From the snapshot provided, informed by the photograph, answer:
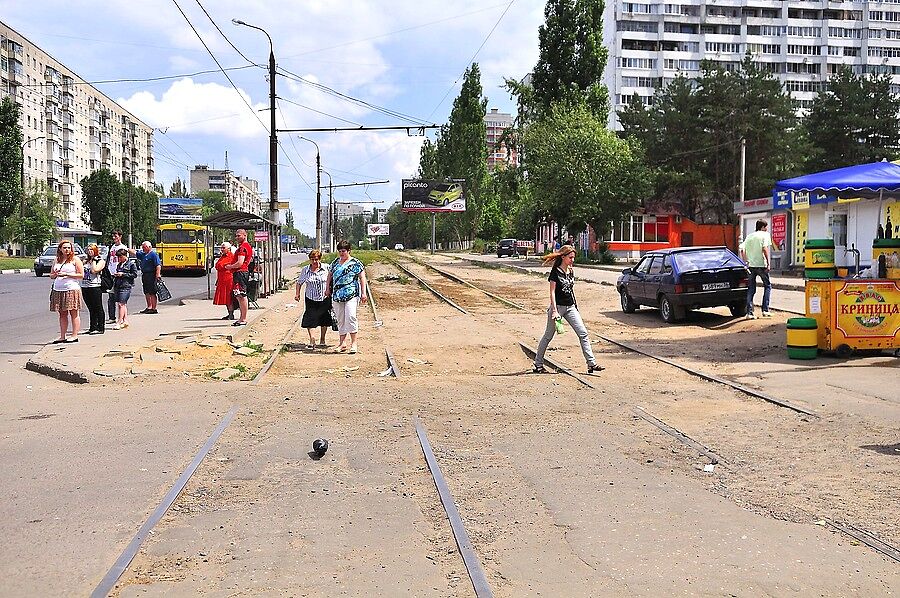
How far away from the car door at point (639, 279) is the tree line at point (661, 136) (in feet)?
99.6

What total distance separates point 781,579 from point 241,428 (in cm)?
508

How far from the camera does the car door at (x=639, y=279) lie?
750 inches

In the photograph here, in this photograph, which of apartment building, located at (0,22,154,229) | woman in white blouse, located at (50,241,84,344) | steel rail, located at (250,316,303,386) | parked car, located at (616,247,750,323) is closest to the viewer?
steel rail, located at (250,316,303,386)

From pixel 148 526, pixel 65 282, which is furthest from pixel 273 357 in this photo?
pixel 148 526

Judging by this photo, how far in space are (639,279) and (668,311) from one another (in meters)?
1.60

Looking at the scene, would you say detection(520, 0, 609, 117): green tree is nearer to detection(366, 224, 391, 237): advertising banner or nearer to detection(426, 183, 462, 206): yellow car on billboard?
detection(426, 183, 462, 206): yellow car on billboard

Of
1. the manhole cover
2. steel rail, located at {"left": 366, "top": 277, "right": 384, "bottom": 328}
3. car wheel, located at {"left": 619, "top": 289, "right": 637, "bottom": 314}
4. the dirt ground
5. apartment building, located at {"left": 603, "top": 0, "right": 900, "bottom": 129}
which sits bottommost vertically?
the dirt ground

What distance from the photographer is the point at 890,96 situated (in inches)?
2463

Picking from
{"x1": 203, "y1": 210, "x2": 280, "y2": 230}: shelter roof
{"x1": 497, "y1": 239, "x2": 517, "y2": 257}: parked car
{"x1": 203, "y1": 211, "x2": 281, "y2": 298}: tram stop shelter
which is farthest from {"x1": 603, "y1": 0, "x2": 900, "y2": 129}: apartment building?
{"x1": 203, "y1": 210, "x2": 280, "y2": 230}: shelter roof

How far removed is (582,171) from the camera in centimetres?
4972

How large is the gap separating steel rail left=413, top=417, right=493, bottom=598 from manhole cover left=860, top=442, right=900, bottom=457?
3.44 meters

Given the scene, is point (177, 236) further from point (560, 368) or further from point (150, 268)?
point (560, 368)

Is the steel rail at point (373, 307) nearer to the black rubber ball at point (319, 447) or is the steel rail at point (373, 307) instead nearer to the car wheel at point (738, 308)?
the car wheel at point (738, 308)

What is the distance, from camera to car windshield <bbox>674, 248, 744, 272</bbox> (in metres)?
17.6
